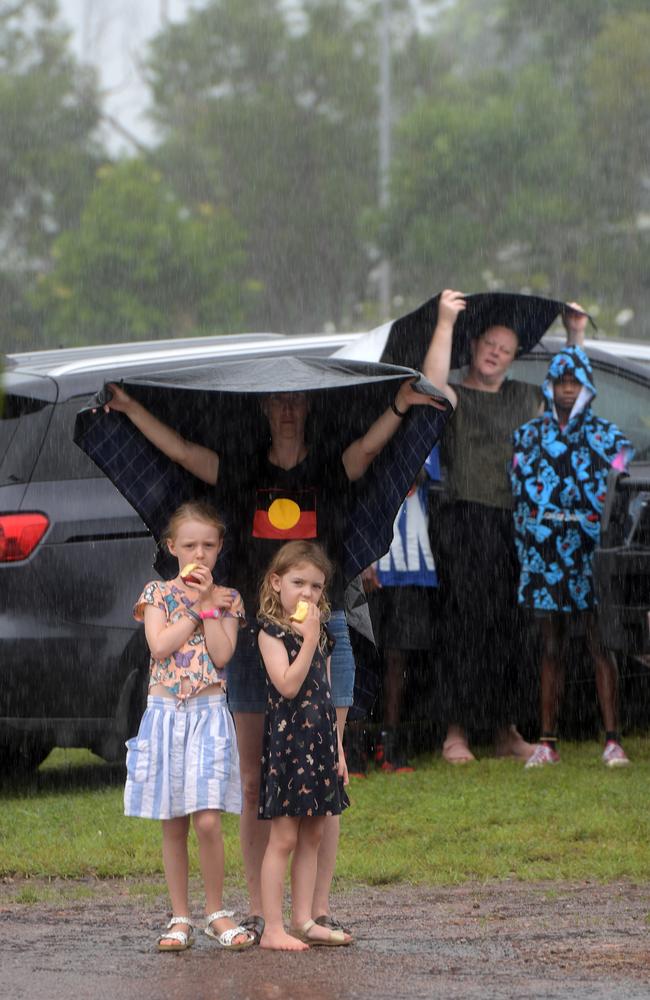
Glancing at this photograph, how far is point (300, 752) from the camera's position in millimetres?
5359

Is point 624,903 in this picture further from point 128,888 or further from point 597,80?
point 597,80

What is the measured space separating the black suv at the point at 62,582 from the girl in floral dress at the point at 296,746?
2.85m

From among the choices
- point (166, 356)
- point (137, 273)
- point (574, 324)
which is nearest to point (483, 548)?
point (574, 324)

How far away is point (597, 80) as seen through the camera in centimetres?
4591

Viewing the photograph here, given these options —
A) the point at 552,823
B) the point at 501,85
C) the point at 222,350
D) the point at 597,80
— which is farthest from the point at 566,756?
the point at 501,85

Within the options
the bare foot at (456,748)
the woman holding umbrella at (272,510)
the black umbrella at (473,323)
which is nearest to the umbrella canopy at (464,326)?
the black umbrella at (473,323)

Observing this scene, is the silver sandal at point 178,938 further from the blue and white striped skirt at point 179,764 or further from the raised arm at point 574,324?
the raised arm at point 574,324

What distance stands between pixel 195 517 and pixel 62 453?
2947mm

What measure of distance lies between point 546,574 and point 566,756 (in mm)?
987

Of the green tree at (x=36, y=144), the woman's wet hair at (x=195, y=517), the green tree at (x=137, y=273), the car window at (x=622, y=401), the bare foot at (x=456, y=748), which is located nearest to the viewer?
the woman's wet hair at (x=195, y=517)

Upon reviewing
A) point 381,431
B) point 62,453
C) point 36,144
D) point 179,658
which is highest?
point 36,144

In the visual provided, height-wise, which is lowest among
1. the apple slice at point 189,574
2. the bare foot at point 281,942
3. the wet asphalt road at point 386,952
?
the wet asphalt road at point 386,952

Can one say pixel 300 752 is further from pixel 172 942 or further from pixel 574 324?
pixel 574 324

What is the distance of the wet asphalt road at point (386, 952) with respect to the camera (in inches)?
189
